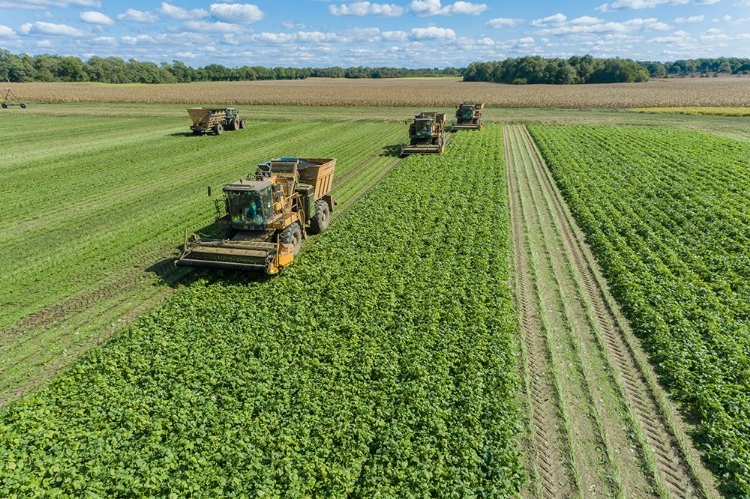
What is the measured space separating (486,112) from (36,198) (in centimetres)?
4858

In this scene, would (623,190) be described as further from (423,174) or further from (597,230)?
(423,174)

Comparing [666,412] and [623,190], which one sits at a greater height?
[623,190]

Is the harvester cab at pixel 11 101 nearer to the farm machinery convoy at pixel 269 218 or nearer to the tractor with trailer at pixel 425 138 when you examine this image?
the tractor with trailer at pixel 425 138

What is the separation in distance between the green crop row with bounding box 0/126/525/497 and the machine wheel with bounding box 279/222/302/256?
86cm

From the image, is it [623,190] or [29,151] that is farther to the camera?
[29,151]

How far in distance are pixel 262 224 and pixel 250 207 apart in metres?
0.61

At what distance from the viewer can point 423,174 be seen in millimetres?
24031

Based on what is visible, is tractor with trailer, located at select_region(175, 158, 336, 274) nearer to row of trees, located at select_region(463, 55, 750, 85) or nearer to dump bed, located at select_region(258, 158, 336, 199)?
dump bed, located at select_region(258, 158, 336, 199)

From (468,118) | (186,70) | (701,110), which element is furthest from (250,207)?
(186,70)

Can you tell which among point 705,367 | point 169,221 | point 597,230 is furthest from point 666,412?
point 169,221

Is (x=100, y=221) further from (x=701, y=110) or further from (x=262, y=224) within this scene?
(x=701, y=110)

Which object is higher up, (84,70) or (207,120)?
(84,70)

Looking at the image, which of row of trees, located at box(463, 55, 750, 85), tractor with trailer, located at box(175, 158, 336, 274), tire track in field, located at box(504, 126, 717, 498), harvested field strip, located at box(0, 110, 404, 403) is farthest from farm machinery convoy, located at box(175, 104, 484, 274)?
row of trees, located at box(463, 55, 750, 85)

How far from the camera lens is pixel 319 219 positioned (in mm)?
16016
